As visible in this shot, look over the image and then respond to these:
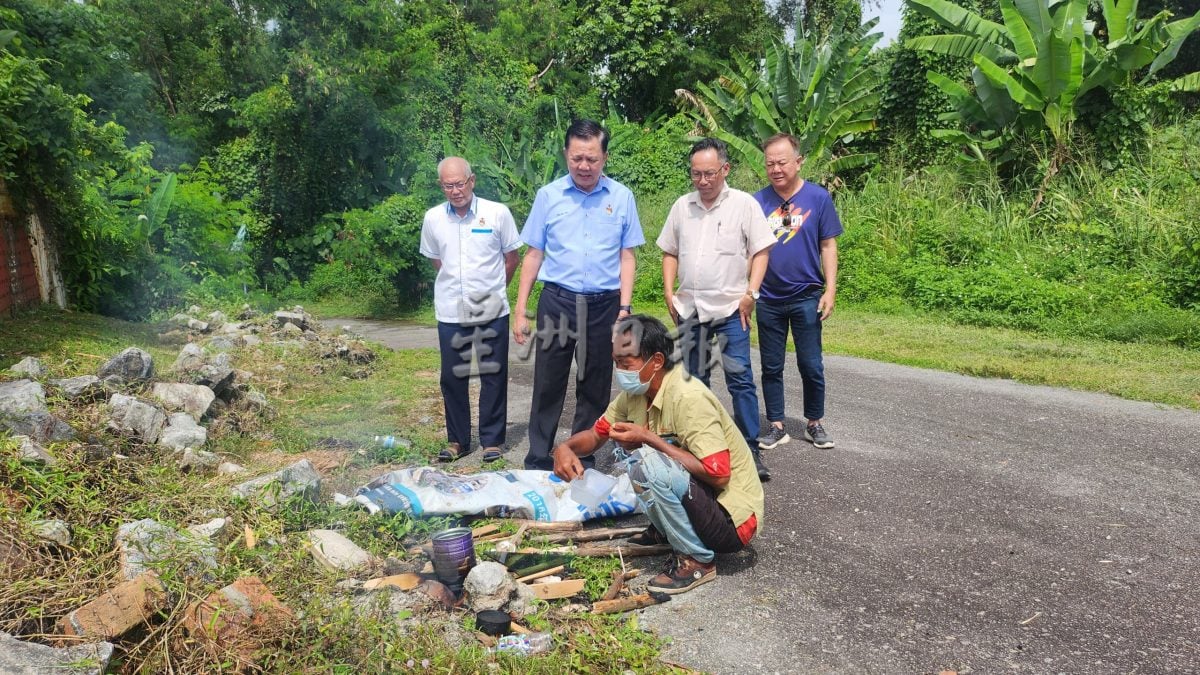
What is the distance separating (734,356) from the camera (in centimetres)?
476

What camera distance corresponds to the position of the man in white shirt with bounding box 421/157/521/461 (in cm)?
522

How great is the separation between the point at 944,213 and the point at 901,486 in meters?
8.12

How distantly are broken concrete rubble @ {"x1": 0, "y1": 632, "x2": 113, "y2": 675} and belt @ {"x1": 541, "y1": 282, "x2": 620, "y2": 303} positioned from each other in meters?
2.83

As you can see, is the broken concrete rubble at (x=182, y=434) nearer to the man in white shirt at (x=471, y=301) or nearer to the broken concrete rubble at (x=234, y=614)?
the man in white shirt at (x=471, y=301)

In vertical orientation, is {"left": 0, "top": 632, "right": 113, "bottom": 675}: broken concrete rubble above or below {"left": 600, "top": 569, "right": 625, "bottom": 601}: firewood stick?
above

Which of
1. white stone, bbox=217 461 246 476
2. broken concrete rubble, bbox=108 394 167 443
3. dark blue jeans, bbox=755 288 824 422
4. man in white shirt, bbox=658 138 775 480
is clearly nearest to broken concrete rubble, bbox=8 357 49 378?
broken concrete rubble, bbox=108 394 167 443

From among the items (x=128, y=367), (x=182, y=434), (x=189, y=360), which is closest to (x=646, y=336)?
(x=182, y=434)

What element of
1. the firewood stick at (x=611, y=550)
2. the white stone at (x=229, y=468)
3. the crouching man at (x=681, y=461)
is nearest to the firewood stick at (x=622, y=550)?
the firewood stick at (x=611, y=550)

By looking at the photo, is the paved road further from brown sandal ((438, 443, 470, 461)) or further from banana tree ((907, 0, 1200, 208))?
banana tree ((907, 0, 1200, 208))

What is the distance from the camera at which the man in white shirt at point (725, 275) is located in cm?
471

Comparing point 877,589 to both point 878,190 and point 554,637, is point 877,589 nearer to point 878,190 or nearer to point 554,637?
point 554,637

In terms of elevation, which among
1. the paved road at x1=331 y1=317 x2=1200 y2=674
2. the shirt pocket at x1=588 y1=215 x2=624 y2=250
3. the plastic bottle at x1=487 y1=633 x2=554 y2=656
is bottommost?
the paved road at x1=331 y1=317 x2=1200 y2=674

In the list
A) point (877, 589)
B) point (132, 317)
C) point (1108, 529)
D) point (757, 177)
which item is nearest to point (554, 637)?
point (877, 589)

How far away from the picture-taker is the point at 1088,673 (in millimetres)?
2881
